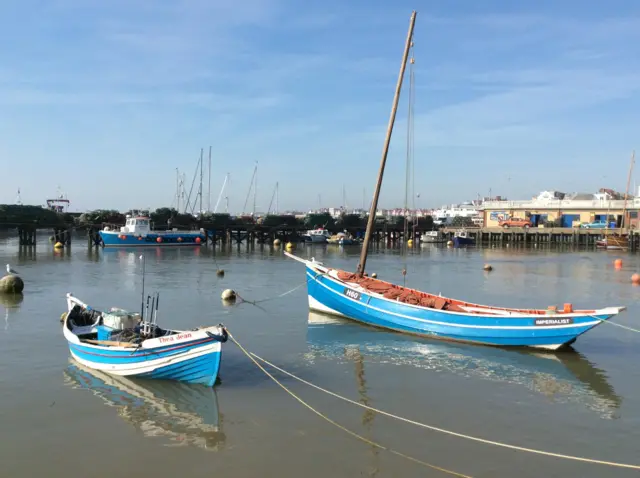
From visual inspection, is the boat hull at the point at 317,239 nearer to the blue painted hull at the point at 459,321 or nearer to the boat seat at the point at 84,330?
the blue painted hull at the point at 459,321

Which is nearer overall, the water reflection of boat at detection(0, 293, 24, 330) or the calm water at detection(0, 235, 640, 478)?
the calm water at detection(0, 235, 640, 478)

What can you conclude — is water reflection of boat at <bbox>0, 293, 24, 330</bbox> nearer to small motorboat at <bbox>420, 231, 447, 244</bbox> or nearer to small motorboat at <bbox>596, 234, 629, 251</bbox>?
small motorboat at <bbox>596, 234, 629, 251</bbox>

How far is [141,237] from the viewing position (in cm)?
8038

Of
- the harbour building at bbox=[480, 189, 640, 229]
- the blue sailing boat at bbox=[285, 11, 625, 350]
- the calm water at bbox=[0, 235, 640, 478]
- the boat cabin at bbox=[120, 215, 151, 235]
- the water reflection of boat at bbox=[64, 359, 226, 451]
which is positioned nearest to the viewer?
the calm water at bbox=[0, 235, 640, 478]

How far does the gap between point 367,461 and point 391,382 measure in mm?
5273

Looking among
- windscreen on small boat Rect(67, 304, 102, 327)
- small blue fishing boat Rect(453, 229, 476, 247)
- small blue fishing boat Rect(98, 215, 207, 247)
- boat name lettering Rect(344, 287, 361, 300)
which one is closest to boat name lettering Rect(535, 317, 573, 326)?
boat name lettering Rect(344, 287, 361, 300)

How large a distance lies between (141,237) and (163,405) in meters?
70.2

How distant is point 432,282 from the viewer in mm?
43719

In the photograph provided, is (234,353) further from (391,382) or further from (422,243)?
(422,243)

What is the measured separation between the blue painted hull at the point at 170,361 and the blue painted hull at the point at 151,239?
66.9 m

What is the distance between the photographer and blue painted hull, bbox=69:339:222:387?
1432cm

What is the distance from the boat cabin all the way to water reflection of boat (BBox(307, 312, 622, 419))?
208 ft

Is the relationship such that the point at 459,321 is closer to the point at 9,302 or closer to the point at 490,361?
the point at 490,361

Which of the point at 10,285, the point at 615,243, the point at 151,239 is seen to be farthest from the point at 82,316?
the point at 615,243
